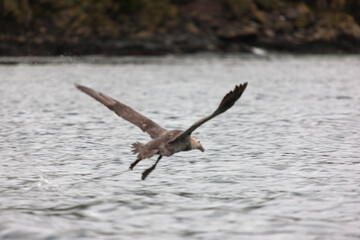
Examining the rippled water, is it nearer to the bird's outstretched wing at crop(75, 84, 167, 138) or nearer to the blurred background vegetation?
the bird's outstretched wing at crop(75, 84, 167, 138)

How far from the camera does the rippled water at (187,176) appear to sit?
25.4ft

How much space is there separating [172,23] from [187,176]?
257 feet

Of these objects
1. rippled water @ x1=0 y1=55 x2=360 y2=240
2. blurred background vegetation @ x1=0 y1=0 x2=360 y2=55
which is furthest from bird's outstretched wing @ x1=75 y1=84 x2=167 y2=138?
blurred background vegetation @ x1=0 y1=0 x2=360 y2=55

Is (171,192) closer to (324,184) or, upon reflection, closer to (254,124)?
(324,184)

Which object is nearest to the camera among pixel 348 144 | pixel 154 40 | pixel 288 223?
pixel 288 223

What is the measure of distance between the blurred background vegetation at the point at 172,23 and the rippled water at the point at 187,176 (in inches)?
2262

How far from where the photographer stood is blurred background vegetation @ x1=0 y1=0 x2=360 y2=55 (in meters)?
78.6

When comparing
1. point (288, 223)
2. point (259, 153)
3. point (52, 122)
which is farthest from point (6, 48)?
point (288, 223)

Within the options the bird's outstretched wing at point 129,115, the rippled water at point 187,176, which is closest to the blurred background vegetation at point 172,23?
the rippled water at point 187,176

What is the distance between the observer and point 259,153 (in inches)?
522

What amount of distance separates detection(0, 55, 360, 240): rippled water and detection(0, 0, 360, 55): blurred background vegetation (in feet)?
188

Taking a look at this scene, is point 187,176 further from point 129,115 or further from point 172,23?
point 172,23

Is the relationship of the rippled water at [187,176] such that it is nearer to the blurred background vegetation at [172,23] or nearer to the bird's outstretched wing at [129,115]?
the bird's outstretched wing at [129,115]

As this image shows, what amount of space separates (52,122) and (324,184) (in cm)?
1143
